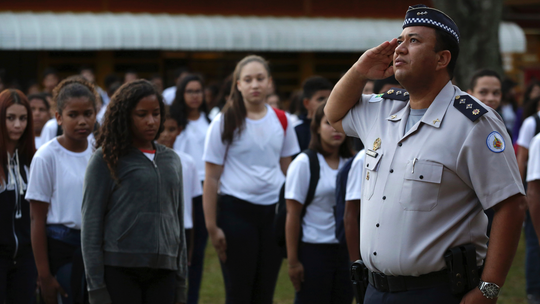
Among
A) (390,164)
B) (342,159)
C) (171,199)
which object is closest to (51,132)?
(171,199)

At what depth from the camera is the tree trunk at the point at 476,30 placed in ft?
31.7

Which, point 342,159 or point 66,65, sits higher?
point 66,65

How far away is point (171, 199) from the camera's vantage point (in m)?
3.47

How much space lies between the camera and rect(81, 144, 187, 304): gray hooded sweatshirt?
3217mm

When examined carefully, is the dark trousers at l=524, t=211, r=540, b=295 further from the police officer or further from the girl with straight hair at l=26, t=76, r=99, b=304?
the girl with straight hair at l=26, t=76, r=99, b=304

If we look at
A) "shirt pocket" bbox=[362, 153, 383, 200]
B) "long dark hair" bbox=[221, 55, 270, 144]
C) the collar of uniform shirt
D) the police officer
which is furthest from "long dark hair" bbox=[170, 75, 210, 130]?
the collar of uniform shirt

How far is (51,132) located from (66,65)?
11732mm

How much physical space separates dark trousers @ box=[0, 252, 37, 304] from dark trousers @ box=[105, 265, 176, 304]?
3.43 feet

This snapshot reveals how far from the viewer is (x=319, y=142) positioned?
432 centimetres

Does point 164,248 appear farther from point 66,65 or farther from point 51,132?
point 66,65

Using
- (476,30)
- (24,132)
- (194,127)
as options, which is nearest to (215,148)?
(24,132)

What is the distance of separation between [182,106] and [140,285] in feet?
11.5

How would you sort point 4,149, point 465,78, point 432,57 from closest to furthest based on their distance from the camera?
point 432,57, point 4,149, point 465,78

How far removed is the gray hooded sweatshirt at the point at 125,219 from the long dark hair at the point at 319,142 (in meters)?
1.31
